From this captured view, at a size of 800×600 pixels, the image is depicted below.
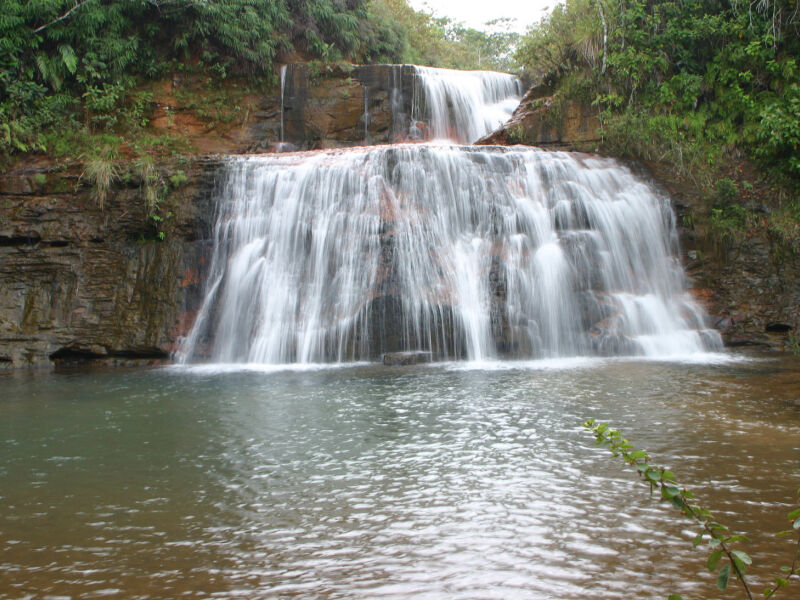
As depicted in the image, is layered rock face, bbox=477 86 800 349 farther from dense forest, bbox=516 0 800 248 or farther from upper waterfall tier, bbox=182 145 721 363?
upper waterfall tier, bbox=182 145 721 363

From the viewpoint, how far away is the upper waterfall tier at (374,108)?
61.6 ft

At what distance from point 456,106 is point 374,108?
8.17 ft

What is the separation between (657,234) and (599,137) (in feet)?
10.5

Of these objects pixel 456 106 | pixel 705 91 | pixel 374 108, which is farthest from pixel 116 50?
pixel 705 91

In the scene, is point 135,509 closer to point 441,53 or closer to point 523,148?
point 523,148

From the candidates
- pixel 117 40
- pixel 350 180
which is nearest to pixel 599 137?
pixel 350 180

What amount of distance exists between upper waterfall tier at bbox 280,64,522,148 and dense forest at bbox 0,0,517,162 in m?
1.06

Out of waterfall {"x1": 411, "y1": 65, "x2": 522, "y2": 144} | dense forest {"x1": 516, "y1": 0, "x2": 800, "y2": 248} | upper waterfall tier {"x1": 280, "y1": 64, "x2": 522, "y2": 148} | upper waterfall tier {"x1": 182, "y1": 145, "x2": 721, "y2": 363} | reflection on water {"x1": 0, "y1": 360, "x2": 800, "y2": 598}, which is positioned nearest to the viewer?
reflection on water {"x1": 0, "y1": 360, "x2": 800, "y2": 598}

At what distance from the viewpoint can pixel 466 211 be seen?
13.1m

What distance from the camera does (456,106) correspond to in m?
19.5

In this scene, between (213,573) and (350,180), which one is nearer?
(213,573)

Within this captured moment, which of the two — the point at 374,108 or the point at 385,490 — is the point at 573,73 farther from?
the point at 385,490

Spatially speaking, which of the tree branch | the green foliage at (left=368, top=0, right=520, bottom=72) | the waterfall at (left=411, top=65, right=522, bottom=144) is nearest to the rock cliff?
the tree branch

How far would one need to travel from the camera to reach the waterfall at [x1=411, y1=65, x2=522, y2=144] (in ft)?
63.1
